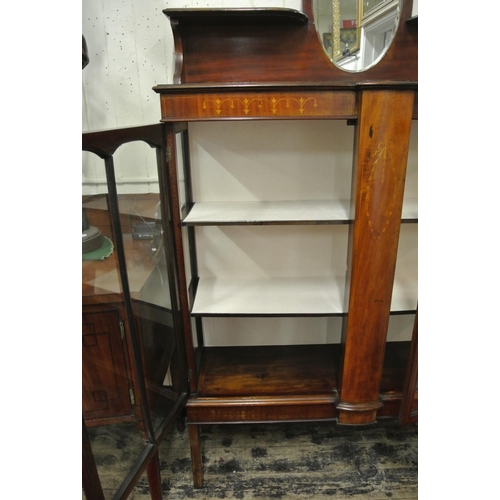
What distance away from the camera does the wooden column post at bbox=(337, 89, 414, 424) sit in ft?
3.46

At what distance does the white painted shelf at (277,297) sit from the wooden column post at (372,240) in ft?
0.45

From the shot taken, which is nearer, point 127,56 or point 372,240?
point 372,240

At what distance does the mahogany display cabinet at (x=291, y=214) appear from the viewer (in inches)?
42.8

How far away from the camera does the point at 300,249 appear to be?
5.33 ft

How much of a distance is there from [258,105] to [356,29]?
0.53 meters

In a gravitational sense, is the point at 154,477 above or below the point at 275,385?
below

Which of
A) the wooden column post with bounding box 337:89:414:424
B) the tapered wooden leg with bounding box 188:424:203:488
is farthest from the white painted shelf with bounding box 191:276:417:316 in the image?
the tapered wooden leg with bounding box 188:424:203:488

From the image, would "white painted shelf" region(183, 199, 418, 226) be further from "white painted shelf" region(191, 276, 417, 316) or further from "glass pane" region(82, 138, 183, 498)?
"white painted shelf" region(191, 276, 417, 316)

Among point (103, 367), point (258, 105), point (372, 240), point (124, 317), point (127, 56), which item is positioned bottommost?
point (103, 367)

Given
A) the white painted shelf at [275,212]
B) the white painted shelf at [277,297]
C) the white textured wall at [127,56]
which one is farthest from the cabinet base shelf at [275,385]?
the white textured wall at [127,56]

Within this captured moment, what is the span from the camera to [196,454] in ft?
4.83

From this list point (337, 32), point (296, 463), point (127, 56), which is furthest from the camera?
point (296, 463)

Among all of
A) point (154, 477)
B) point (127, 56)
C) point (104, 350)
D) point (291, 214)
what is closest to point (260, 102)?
point (291, 214)

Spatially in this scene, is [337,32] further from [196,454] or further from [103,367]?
[196,454]
